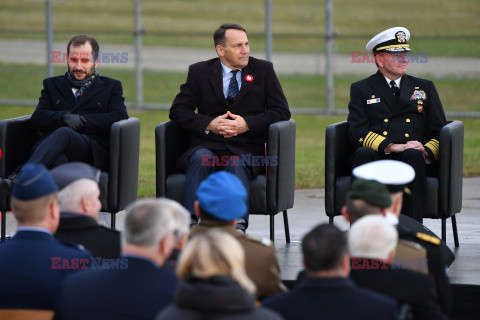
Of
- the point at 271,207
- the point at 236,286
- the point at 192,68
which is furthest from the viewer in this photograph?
the point at 192,68

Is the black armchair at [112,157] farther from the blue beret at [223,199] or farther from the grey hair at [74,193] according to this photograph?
the blue beret at [223,199]

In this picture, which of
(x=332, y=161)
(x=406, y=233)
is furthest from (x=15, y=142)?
(x=406, y=233)

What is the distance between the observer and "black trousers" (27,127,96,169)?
6.66m

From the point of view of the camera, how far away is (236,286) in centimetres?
313

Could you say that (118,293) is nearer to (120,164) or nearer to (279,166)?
(279,166)

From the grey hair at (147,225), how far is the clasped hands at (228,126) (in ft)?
10.8

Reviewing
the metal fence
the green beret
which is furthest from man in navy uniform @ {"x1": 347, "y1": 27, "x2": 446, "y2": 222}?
the metal fence

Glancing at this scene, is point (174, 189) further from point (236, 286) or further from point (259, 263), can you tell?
point (236, 286)

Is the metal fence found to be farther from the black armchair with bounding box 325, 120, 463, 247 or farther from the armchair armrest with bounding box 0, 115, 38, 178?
the black armchair with bounding box 325, 120, 463, 247

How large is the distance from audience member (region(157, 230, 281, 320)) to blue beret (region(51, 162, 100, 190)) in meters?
1.50

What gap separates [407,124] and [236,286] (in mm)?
4044

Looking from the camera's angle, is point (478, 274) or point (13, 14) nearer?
point (478, 274)

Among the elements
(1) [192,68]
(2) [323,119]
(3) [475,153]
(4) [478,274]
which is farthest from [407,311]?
(2) [323,119]

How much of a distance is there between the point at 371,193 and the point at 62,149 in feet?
9.79
